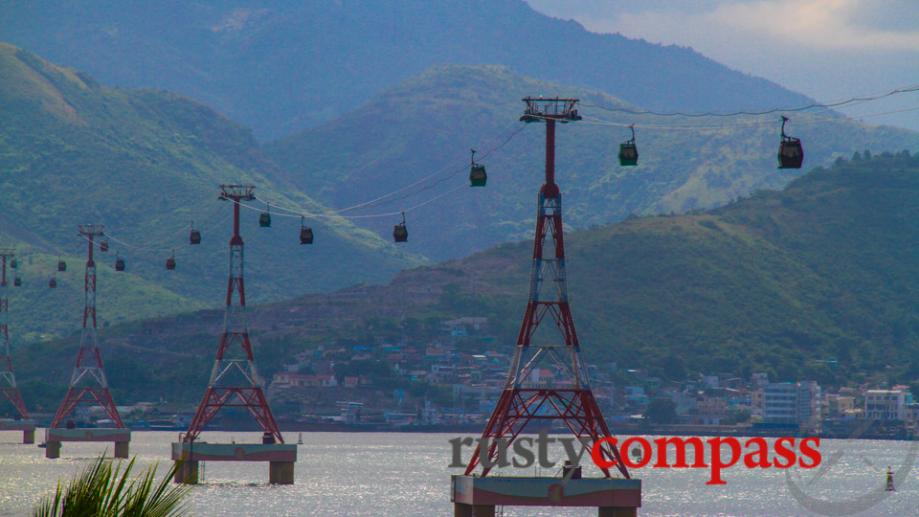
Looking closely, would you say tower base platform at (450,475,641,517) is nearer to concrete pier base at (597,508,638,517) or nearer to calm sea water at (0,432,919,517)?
concrete pier base at (597,508,638,517)

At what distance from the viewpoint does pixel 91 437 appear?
161000mm

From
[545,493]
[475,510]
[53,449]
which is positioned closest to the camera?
[545,493]

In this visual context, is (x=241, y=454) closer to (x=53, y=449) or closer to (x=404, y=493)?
(x=404, y=493)

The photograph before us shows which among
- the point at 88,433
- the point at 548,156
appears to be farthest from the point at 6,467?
the point at 548,156

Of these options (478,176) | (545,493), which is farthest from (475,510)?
(478,176)

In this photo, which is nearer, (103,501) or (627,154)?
(103,501)

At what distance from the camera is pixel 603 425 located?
210 ft

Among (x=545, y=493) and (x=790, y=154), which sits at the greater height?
(x=790, y=154)

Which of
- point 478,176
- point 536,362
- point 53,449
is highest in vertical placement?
point 478,176

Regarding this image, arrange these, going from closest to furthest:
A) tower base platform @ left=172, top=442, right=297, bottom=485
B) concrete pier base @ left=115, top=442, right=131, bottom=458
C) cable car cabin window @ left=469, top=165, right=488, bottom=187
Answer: cable car cabin window @ left=469, top=165, right=488, bottom=187
tower base platform @ left=172, top=442, right=297, bottom=485
concrete pier base @ left=115, top=442, right=131, bottom=458

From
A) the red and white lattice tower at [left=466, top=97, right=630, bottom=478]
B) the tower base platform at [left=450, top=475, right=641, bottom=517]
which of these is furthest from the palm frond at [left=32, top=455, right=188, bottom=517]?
the red and white lattice tower at [left=466, top=97, right=630, bottom=478]

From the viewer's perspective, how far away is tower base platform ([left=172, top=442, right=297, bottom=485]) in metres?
109

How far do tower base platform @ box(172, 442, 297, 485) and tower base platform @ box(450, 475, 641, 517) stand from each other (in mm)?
43931

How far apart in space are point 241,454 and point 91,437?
177 feet
